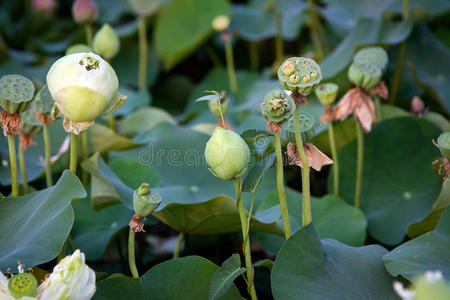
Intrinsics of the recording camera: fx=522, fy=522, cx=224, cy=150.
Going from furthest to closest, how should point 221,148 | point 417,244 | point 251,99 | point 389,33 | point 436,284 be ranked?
point 251,99 < point 389,33 < point 417,244 < point 221,148 < point 436,284

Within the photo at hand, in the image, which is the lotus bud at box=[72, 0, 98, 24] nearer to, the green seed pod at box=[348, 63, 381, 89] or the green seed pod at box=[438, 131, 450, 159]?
the green seed pod at box=[348, 63, 381, 89]

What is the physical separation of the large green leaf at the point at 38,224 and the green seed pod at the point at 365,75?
19.1 inches

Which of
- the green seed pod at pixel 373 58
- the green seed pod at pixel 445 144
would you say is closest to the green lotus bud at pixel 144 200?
the green seed pod at pixel 445 144

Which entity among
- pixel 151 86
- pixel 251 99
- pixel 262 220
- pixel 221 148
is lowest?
pixel 151 86

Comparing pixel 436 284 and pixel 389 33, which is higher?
pixel 436 284

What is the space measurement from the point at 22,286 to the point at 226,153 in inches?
10.0

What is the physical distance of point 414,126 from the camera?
1.00 metres

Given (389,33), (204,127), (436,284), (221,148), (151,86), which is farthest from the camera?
(151,86)

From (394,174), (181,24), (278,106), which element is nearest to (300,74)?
(278,106)

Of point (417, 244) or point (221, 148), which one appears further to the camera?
point (417, 244)

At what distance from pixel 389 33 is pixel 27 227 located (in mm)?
917

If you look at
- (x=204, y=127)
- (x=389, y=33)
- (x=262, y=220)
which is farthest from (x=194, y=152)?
(x=389, y=33)

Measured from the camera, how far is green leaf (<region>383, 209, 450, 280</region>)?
0.63 metres

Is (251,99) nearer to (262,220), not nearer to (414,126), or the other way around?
(414,126)
